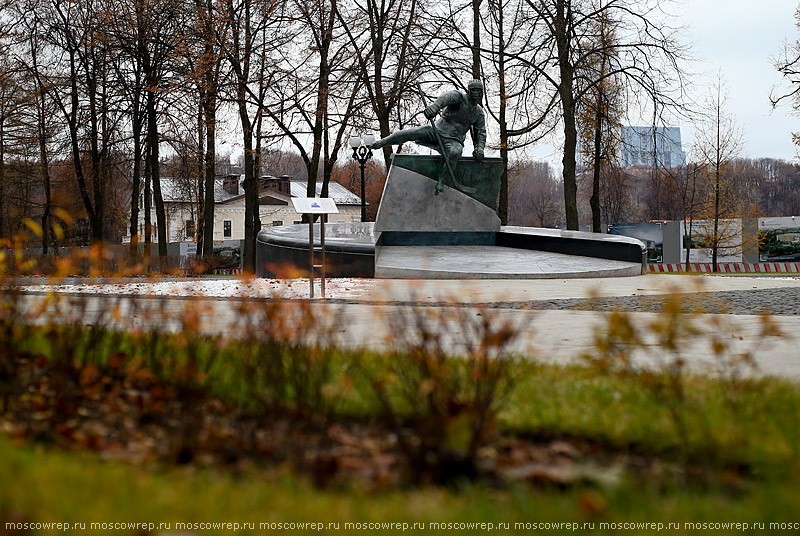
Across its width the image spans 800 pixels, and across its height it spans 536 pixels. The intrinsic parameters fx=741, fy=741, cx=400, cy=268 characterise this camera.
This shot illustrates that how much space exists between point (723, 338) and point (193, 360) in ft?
14.3

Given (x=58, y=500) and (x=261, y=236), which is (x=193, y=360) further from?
(x=261, y=236)

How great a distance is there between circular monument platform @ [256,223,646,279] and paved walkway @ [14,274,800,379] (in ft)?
2.35

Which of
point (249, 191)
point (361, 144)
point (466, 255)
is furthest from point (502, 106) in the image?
point (466, 255)

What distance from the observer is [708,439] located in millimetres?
3074

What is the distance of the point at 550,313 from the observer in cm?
820

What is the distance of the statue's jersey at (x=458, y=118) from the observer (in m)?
17.6

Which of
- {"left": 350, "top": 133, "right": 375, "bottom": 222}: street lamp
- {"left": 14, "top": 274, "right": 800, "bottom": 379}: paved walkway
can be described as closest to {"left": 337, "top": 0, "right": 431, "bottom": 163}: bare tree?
{"left": 350, "top": 133, "right": 375, "bottom": 222}: street lamp

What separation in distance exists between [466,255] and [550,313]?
7.75 metres

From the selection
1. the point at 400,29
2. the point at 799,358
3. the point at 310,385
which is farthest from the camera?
the point at 400,29

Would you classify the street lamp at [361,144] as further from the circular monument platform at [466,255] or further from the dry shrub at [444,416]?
the dry shrub at [444,416]

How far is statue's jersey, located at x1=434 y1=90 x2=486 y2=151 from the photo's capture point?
1761 cm

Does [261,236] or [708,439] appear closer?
[708,439]

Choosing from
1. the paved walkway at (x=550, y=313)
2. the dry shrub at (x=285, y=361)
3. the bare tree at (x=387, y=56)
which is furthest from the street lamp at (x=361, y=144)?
the dry shrub at (x=285, y=361)

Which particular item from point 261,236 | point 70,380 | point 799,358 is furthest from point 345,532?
point 261,236
